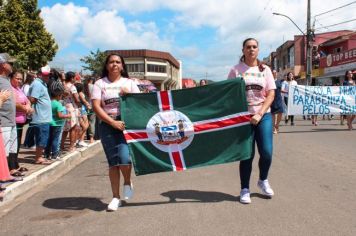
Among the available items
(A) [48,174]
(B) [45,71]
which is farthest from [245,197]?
(B) [45,71]

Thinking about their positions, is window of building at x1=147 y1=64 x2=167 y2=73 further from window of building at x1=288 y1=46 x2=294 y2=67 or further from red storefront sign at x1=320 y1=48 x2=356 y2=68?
red storefront sign at x1=320 y1=48 x2=356 y2=68

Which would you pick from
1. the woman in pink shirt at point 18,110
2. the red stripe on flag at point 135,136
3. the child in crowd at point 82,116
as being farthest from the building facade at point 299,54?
the red stripe on flag at point 135,136

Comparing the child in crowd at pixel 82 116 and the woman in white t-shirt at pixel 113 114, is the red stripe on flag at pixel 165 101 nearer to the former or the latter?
the woman in white t-shirt at pixel 113 114

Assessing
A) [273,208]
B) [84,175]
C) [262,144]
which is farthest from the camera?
[84,175]

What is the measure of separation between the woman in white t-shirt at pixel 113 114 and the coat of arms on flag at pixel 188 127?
0.36 feet

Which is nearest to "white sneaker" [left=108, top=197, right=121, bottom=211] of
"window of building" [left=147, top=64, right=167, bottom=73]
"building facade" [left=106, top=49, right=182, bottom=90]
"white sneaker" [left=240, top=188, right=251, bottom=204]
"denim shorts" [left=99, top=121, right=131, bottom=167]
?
"denim shorts" [left=99, top=121, right=131, bottom=167]

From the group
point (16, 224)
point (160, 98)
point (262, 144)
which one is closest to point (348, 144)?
point (262, 144)

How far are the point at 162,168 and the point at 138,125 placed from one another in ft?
1.95

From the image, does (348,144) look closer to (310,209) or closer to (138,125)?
(310,209)

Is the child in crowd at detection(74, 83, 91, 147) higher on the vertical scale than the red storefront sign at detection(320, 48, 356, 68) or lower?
lower

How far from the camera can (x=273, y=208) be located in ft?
17.0

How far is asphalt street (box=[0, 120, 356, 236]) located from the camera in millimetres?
4574

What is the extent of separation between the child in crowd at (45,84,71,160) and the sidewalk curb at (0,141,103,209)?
27cm

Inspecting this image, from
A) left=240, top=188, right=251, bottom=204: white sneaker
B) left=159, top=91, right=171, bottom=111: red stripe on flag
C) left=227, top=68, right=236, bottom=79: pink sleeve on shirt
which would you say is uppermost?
left=227, top=68, right=236, bottom=79: pink sleeve on shirt
